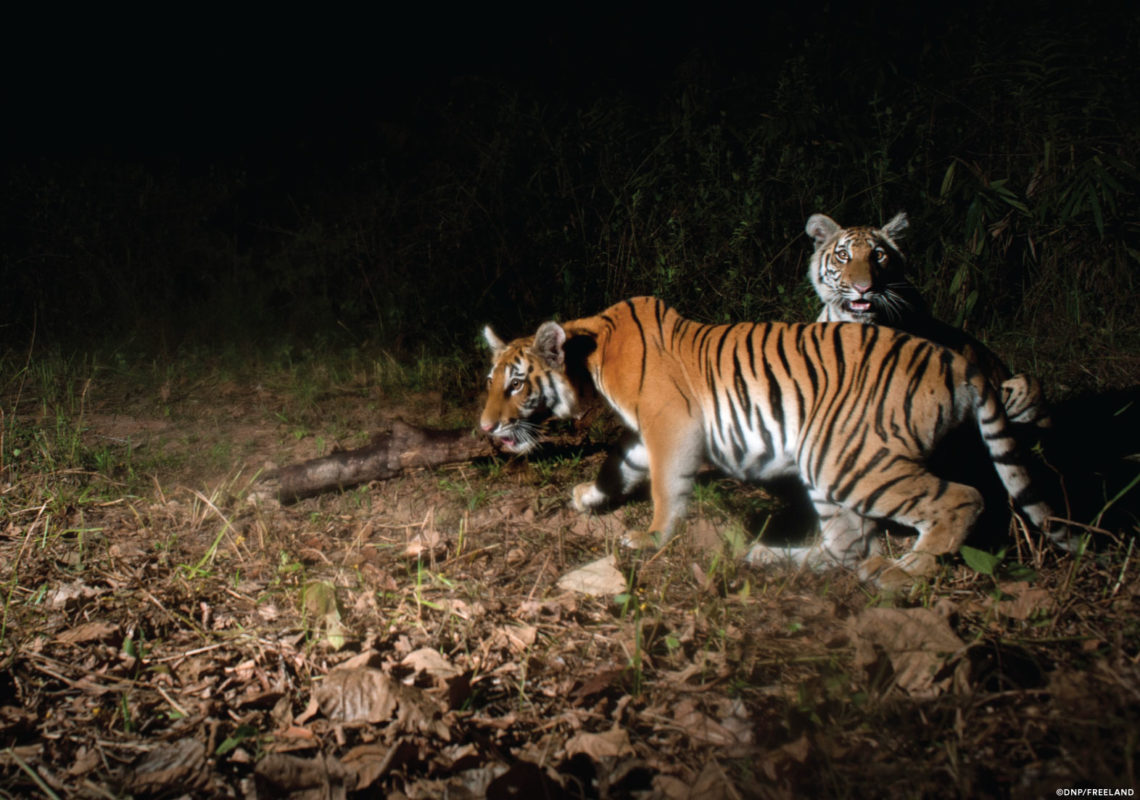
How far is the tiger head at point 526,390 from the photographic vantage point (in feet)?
11.9

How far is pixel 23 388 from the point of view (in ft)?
16.7

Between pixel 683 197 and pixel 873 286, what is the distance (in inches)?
69.3

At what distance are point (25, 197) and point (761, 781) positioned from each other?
8.88 metres

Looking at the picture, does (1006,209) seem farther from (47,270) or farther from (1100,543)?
(47,270)

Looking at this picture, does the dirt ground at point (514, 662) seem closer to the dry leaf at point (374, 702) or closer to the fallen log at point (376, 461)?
the dry leaf at point (374, 702)

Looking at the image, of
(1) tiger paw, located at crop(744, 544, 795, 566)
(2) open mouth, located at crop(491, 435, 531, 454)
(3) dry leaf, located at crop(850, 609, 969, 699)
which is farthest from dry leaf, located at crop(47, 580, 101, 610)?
(3) dry leaf, located at crop(850, 609, 969, 699)

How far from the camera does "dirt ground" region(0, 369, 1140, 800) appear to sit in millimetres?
1847

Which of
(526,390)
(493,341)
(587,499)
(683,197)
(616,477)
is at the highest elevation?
(683,197)

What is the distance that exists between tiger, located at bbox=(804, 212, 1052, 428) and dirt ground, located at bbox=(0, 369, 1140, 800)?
1.44m

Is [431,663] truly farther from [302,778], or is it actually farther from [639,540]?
[639,540]

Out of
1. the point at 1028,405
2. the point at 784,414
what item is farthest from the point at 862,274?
the point at 784,414

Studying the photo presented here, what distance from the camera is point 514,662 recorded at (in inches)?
94.1

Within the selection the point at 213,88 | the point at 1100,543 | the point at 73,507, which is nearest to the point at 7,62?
the point at 213,88

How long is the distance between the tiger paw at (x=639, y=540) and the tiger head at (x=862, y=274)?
78.8 inches
